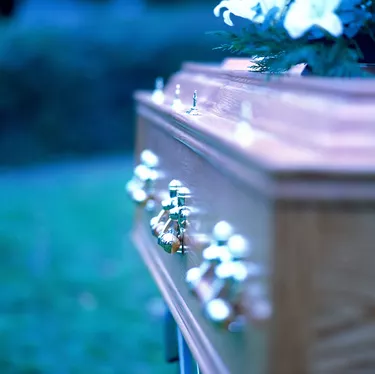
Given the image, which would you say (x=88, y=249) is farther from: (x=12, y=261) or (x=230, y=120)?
(x=230, y=120)

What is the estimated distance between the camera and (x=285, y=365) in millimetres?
860

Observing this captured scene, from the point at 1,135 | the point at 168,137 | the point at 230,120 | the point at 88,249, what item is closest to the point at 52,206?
the point at 88,249

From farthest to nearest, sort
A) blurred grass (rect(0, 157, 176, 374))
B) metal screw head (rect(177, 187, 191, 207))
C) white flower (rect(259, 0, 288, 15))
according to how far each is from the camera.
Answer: blurred grass (rect(0, 157, 176, 374)), metal screw head (rect(177, 187, 191, 207)), white flower (rect(259, 0, 288, 15))

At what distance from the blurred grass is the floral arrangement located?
242 cm

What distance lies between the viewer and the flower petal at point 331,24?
1.09m

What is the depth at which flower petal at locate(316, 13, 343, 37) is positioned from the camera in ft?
3.59

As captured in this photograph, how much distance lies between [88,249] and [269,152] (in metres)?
4.33

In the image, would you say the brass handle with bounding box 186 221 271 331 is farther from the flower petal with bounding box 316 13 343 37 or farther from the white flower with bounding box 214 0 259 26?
the white flower with bounding box 214 0 259 26

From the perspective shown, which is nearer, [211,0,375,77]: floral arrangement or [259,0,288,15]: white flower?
[211,0,375,77]: floral arrangement

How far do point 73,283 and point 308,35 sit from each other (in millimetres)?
3521

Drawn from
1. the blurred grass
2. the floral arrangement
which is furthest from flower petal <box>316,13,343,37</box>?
the blurred grass

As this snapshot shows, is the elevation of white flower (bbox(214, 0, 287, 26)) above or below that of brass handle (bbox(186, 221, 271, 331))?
above

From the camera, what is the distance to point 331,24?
1095mm

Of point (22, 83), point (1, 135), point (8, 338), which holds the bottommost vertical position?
point (8, 338)
